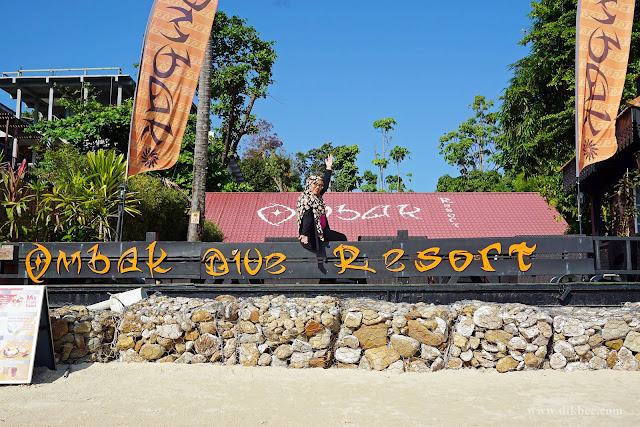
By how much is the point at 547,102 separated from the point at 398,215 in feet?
20.6

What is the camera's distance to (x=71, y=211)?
10117mm

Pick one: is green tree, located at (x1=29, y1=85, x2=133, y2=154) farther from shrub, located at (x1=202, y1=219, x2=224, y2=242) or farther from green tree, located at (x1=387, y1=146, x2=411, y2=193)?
green tree, located at (x1=387, y1=146, x2=411, y2=193)

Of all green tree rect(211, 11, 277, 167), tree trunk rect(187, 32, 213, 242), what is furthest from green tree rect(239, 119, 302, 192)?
tree trunk rect(187, 32, 213, 242)

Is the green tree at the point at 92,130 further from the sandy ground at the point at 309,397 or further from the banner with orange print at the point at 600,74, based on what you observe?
the banner with orange print at the point at 600,74

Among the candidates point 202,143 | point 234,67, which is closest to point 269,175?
point 234,67

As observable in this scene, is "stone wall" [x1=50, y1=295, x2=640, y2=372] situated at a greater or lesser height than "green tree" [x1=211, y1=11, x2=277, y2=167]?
lesser

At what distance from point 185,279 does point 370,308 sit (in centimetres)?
286

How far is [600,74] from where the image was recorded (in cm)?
915

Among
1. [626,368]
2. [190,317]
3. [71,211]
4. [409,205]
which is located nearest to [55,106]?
[409,205]

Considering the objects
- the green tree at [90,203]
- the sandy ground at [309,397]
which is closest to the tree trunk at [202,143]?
the green tree at [90,203]

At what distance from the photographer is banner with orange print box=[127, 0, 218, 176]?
9219 mm

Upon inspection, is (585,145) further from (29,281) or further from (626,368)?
(29,281)

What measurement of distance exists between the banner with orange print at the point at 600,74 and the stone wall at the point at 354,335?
2.89 meters

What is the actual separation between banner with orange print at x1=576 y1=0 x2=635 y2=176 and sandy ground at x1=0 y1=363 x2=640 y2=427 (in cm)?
406
